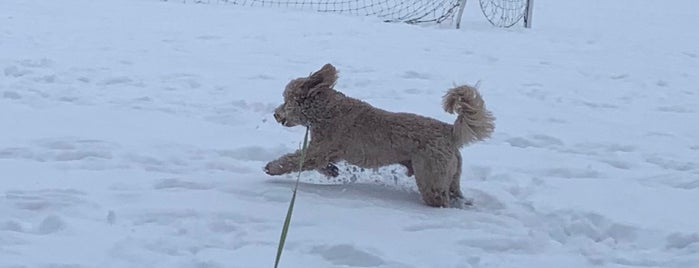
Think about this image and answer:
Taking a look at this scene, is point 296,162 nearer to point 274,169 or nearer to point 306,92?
point 274,169

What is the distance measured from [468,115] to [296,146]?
1230mm

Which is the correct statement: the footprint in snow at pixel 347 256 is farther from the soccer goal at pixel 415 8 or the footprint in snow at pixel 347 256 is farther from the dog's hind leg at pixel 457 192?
the soccer goal at pixel 415 8

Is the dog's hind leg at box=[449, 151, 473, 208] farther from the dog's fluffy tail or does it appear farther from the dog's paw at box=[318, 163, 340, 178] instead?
the dog's paw at box=[318, 163, 340, 178]

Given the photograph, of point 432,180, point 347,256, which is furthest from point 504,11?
point 347,256

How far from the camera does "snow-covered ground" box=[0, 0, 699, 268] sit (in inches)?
129

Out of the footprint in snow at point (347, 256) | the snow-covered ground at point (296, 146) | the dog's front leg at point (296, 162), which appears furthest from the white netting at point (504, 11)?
the footprint in snow at point (347, 256)

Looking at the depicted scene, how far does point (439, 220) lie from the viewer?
12.0 ft

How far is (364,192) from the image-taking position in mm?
4062

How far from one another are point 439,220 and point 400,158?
0.35 meters

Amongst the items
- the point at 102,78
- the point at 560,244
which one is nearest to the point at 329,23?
the point at 102,78

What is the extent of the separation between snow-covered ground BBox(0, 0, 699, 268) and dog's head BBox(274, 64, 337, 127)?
0.28 meters

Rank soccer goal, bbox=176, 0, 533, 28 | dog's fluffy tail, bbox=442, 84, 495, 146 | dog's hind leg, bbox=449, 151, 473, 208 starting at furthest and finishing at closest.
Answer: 1. soccer goal, bbox=176, 0, 533, 28
2. dog's hind leg, bbox=449, 151, 473, 208
3. dog's fluffy tail, bbox=442, 84, 495, 146

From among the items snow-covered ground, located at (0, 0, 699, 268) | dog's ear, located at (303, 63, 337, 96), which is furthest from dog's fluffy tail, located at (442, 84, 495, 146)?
dog's ear, located at (303, 63, 337, 96)

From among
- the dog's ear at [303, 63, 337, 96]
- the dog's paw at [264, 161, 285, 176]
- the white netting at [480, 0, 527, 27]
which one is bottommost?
the white netting at [480, 0, 527, 27]
